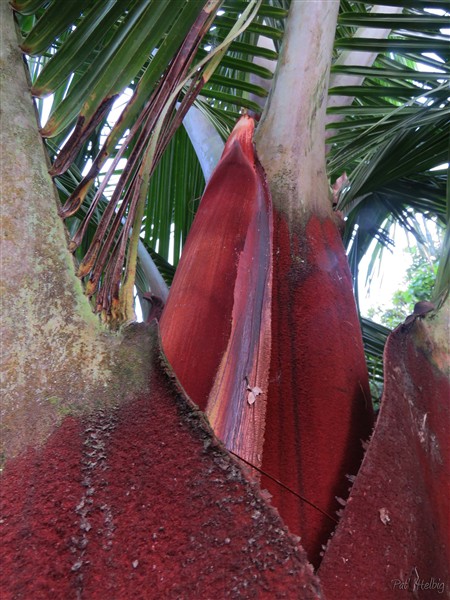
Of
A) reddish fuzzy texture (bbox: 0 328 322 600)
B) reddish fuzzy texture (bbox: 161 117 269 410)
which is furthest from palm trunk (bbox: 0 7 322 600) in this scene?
reddish fuzzy texture (bbox: 161 117 269 410)

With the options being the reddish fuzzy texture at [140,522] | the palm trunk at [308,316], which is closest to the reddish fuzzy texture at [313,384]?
the palm trunk at [308,316]

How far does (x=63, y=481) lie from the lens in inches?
15.6

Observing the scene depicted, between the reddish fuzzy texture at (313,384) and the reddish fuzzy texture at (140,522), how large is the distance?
0.48 feet

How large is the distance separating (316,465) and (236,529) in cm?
20

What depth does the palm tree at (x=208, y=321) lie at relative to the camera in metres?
0.43

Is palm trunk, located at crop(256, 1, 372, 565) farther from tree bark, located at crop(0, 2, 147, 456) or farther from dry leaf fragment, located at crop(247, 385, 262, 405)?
tree bark, located at crop(0, 2, 147, 456)

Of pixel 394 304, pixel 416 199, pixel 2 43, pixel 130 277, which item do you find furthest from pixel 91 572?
pixel 394 304

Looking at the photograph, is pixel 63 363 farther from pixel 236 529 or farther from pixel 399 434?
pixel 399 434

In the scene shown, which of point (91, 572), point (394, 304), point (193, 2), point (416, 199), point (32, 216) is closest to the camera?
point (91, 572)

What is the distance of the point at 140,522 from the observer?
1.25ft

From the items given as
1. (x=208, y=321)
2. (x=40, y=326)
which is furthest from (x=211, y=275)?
(x=40, y=326)
